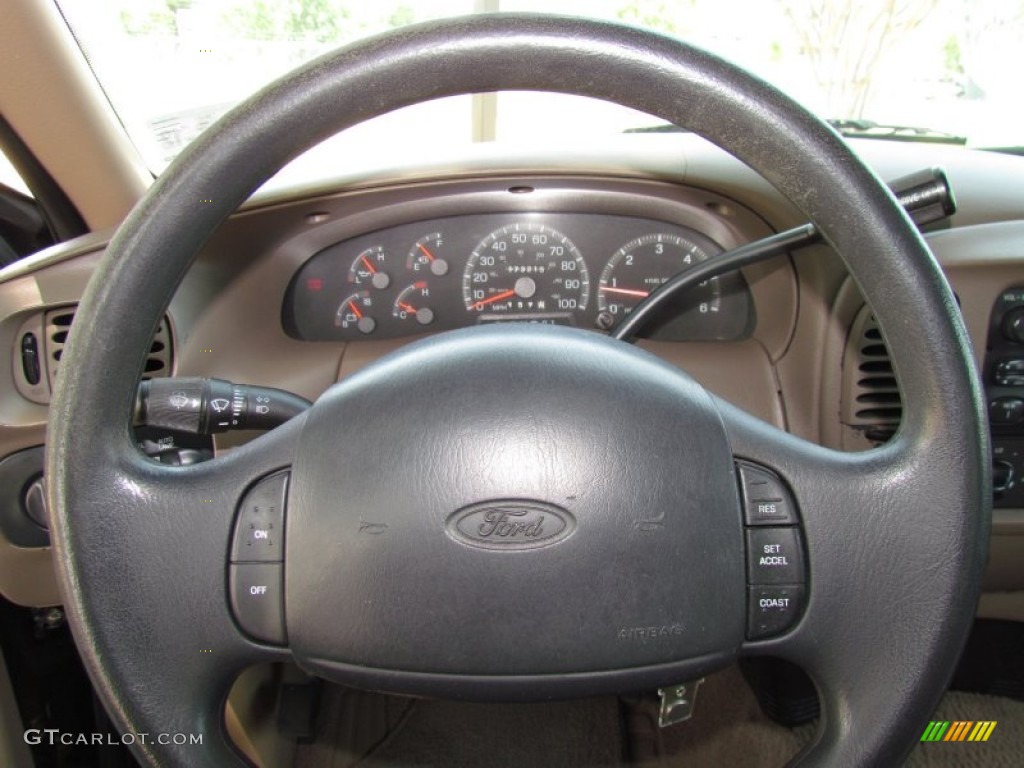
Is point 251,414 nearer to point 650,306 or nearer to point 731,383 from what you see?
point 650,306

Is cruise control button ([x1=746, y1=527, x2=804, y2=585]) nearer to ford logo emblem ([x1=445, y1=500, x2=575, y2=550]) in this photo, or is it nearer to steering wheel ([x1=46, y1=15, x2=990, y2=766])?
steering wheel ([x1=46, y1=15, x2=990, y2=766])

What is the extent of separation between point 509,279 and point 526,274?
0.03 metres

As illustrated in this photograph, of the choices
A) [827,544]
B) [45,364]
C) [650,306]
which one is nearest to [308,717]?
[45,364]

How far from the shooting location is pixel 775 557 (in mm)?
663

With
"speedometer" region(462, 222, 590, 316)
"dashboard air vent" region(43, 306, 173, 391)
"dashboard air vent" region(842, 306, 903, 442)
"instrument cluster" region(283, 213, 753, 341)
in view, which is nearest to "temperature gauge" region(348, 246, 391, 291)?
"instrument cluster" region(283, 213, 753, 341)

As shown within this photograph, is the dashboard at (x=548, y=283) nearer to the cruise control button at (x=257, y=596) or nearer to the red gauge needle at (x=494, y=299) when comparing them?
the red gauge needle at (x=494, y=299)

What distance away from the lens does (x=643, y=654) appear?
0.65 meters

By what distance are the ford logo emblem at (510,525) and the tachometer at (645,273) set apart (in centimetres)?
93

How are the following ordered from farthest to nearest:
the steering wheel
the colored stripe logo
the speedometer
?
the colored stripe logo, the speedometer, the steering wheel

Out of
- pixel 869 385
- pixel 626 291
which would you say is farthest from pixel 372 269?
pixel 869 385

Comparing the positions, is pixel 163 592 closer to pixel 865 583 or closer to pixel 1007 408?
pixel 865 583

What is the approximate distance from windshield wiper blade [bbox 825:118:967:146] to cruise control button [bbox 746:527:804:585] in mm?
1329

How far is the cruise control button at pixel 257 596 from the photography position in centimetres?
67

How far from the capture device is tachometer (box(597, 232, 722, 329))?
4.95 ft
